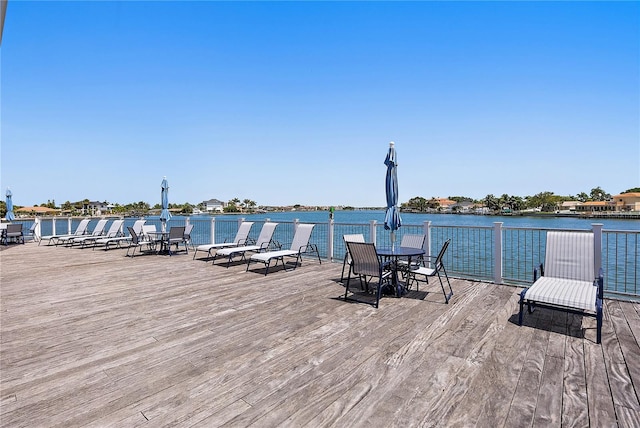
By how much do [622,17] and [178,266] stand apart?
14.5 meters

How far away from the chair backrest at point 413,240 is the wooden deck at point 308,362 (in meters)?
0.94

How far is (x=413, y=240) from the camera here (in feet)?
18.2

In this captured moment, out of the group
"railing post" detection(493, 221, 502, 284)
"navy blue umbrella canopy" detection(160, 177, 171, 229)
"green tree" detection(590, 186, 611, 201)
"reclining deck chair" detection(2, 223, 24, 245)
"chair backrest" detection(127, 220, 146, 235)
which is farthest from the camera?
"green tree" detection(590, 186, 611, 201)

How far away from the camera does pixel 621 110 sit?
14.0m

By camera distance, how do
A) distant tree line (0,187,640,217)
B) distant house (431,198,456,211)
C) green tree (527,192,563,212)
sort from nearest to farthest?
green tree (527,192,563,212) → distant tree line (0,187,640,217) → distant house (431,198,456,211)

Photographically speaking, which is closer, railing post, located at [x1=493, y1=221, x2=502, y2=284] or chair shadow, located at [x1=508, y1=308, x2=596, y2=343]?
chair shadow, located at [x1=508, y1=308, x2=596, y2=343]

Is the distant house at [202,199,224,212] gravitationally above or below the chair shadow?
above

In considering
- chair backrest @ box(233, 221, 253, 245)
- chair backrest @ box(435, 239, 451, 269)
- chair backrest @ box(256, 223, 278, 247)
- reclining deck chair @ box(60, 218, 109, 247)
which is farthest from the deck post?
reclining deck chair @ box(60, 218, 109, 247)

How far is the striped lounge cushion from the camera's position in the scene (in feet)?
10.3

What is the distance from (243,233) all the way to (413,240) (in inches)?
203

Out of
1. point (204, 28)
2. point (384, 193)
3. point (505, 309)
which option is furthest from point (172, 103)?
point (505, 309)

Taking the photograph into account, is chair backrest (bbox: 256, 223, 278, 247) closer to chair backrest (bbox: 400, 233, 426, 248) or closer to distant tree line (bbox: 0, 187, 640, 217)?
chair backrest (bbox: 400, 233, 426, 248)

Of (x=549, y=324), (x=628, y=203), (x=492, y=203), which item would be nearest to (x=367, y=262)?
(x=549, y=324)

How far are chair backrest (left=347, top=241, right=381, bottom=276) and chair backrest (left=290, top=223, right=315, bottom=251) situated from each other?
2.57 m
